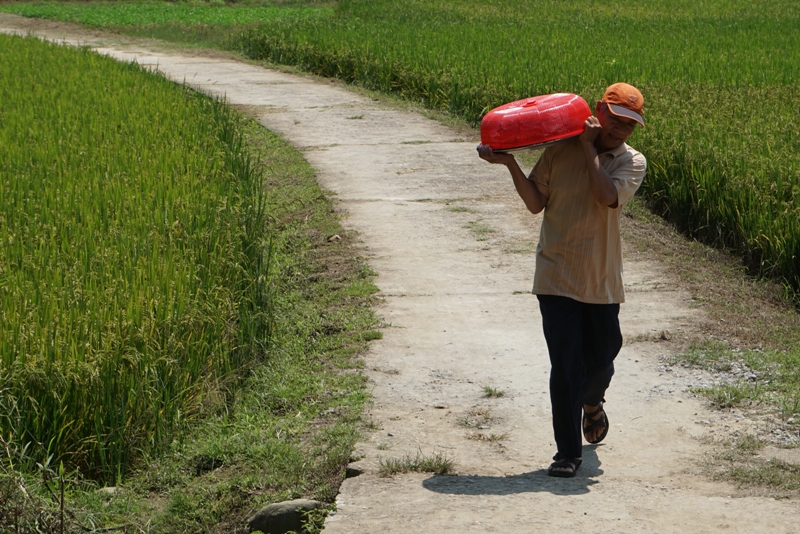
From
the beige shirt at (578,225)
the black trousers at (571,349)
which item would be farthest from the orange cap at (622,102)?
the black trousers at (571,349)

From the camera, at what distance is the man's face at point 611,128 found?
12.9 ft

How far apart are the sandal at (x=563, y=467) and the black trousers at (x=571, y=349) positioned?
0.06 ft

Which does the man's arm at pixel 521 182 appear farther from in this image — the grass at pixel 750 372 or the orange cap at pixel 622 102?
the grass at pixel 750 372

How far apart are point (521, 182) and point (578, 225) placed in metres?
0.27

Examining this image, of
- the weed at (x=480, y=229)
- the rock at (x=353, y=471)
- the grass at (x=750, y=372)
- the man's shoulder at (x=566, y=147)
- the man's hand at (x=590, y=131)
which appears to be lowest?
the rock at (x=353, y=471)

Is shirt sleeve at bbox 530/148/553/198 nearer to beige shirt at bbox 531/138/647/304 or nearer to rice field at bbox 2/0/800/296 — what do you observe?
beige shirt at bbox 531/138/647/304

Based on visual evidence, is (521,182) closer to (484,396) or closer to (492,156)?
(492,156)

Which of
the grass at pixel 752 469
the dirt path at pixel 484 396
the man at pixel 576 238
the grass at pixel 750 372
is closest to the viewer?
the dirt path at pixel 484 396

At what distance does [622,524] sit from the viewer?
3.36 meters

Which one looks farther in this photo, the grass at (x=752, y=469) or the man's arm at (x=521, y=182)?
the man's arm at (x=521, y=182)

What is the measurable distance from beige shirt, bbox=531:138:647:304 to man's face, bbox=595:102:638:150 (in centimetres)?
3

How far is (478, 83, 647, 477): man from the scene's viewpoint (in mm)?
3928

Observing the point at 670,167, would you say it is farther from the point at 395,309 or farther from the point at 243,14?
the point at 243,14

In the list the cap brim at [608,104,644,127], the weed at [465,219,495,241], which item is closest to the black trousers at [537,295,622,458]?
the cap brim at [608,104,644,127]
